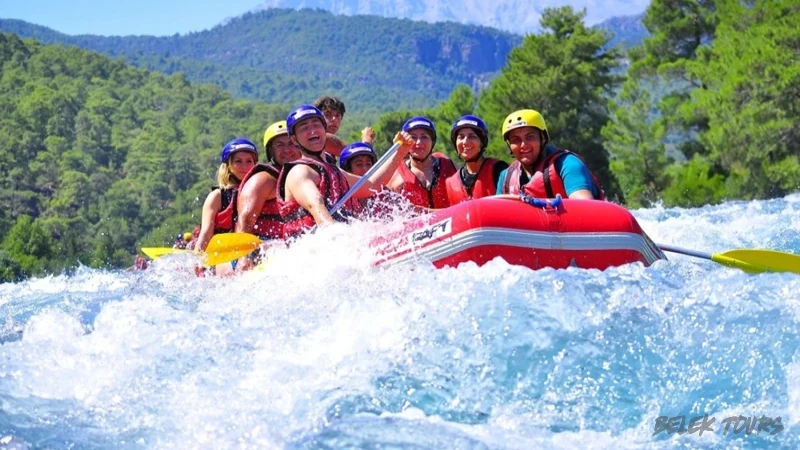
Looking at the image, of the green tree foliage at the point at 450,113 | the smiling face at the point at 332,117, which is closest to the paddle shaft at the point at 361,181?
the smiling face at the point at 332,117

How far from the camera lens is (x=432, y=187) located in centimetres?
823

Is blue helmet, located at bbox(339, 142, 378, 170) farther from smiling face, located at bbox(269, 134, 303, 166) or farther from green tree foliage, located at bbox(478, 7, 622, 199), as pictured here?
green tree foliage, located at bbox(478, 7, 622, 199)

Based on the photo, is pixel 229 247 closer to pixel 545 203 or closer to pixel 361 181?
pixel 361 181

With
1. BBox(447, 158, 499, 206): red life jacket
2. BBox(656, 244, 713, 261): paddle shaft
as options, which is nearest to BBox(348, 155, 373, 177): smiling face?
BBox(447, 158, 499, 206): red life jacket

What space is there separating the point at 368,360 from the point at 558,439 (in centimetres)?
104

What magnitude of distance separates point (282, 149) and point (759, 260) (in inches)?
149

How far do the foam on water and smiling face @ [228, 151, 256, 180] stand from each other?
3.22 metres

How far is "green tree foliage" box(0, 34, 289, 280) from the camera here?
6550cm

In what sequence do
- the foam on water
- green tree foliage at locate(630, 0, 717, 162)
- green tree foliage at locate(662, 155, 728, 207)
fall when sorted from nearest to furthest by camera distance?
the foam on water < green tree foliage at locate(662, 155, 728, 207) < green tree foliage at locate(630, 0, 717, 162)

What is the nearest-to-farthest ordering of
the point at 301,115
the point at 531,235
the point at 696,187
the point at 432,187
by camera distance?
1. the point at 531,235
2. the point at 301,115
3. the point at 432,187
4. the point at 696,187

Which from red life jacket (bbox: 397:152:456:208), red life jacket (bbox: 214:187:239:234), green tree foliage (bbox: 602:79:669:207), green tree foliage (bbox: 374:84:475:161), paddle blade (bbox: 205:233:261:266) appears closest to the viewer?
paddle blade (bbox: 205:233:261:266)

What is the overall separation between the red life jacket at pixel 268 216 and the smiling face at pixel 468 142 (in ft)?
4.73

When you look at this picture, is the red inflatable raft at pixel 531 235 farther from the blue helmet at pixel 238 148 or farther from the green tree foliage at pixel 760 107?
the green tree foliage at pixel 760 107

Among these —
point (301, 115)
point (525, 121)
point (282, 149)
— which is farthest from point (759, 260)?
point (282, 149)
